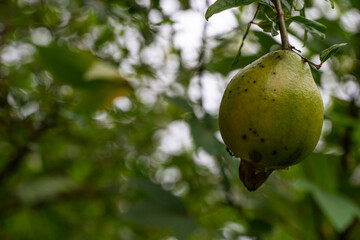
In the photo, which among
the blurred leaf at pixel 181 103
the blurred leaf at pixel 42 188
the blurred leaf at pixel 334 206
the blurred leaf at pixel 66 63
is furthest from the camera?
the blurred leaf at pixel 42 188

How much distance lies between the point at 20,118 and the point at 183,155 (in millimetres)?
765

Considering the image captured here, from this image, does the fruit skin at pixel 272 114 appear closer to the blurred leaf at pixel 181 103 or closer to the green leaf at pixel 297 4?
the green leaf at pixel 297 4

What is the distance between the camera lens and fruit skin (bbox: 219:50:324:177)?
518mm

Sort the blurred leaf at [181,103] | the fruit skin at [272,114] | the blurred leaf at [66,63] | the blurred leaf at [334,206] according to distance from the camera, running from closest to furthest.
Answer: the fruit skin at [272,114] < the blurred leaf at [334,206] < the blurred leaf at [181,103] < the blurred leaf at [66,63]

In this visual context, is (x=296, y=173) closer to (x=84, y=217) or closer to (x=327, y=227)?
(x=327, y=227)

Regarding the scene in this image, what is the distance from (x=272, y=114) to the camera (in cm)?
52

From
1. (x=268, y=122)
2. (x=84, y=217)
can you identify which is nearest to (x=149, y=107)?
(x=84, y=217)

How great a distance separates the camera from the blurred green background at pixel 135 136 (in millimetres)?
1269

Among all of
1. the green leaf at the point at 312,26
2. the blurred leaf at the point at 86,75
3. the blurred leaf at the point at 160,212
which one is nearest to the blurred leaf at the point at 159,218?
the blurred leaf at the point at 160,212

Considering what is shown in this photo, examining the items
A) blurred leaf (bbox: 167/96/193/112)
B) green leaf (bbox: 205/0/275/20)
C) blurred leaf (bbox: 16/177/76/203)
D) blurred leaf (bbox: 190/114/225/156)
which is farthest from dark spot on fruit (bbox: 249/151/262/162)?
blurred leaf (bbox: 16/177/76/203)

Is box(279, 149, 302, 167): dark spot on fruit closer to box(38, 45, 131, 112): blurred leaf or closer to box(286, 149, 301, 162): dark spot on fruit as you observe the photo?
box(286, 149, 301, 162): dark spot on fruit

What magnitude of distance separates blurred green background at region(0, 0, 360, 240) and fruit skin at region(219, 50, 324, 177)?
0.46 meters

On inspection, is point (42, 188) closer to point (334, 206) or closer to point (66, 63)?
point (66, 63)

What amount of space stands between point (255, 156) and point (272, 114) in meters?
0.06
